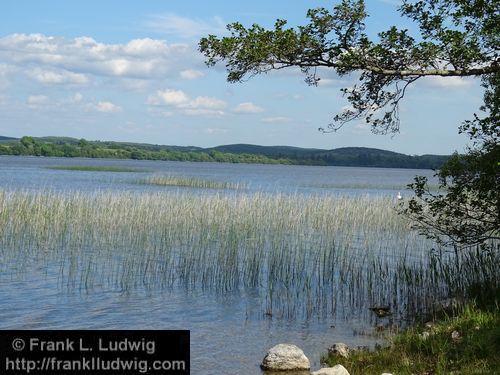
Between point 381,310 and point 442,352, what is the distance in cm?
490

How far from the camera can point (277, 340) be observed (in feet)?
38.1

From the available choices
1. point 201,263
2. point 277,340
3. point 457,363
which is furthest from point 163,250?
point 457,363

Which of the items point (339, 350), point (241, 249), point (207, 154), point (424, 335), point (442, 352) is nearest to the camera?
point (442, 352)

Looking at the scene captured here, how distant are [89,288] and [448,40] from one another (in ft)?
30.0

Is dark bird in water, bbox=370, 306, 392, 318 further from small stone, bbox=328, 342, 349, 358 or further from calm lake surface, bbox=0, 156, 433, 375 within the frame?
small stone, bbox=328, 342, 349, 358

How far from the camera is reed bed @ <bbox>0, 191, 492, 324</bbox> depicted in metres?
14.6

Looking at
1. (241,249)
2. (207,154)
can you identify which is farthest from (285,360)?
(207,154)

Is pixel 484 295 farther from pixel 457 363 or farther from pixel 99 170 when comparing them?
pixel 99 170

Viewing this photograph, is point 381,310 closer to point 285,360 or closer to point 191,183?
point 285,360

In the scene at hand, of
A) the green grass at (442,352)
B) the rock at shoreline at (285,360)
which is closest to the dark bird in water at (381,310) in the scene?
the green grass at (442,352)

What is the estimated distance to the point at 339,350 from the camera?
10.4 m

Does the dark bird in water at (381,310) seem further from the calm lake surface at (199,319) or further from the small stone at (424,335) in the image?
the small stone at (424,335)

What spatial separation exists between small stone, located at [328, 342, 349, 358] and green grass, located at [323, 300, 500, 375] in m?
0.15

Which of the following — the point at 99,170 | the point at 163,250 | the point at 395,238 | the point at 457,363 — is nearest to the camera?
the point at 457,363
